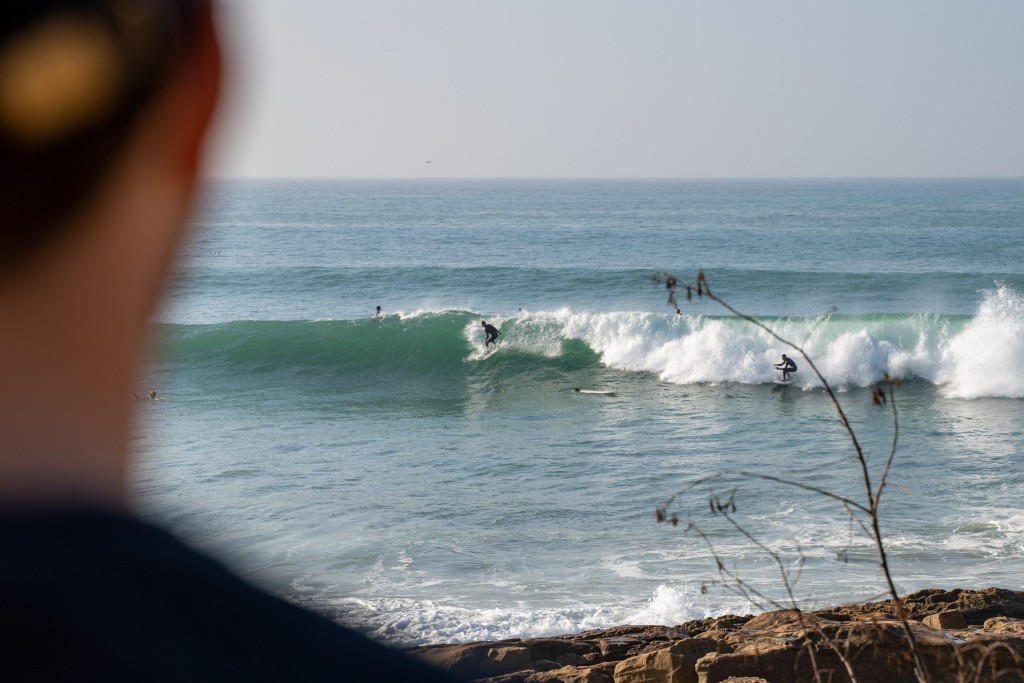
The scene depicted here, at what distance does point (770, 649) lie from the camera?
5.74 metres

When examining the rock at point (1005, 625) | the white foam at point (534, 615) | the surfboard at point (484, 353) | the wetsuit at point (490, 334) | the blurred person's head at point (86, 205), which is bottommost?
the white foam at point (534, 615)

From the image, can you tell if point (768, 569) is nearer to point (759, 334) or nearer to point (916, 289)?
point (759, 334)

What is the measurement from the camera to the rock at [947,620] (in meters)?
6.52

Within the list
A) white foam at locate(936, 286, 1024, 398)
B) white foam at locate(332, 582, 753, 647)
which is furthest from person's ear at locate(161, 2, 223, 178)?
white foam at locate(936, 286, 1024, 398)

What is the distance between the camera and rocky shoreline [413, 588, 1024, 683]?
5516mm

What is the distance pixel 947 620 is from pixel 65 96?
7125 millimetres

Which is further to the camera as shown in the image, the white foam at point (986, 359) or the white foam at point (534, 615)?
the white foam at point (986, 359)

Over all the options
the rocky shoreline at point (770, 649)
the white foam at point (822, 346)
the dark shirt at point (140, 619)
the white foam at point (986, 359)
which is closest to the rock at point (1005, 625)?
the rocky shoreline at point (770, 649)

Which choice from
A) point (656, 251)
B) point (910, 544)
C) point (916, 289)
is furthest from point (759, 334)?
point (656, 251)

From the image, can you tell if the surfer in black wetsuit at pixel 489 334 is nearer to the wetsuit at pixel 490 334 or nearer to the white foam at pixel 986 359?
the wetsuit at pixel 490 334

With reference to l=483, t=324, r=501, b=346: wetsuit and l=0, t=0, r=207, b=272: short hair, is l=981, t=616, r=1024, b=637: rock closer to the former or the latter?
l=0, t=0, r=207, b=272: short hair

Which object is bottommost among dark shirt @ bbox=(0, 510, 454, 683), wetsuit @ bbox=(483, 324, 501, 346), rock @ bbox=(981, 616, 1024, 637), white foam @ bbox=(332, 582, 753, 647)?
white foam @ bbox=(332, 582, 753, 647)

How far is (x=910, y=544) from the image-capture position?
32.3 ft

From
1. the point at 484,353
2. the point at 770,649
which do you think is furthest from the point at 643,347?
the point at 770,649
